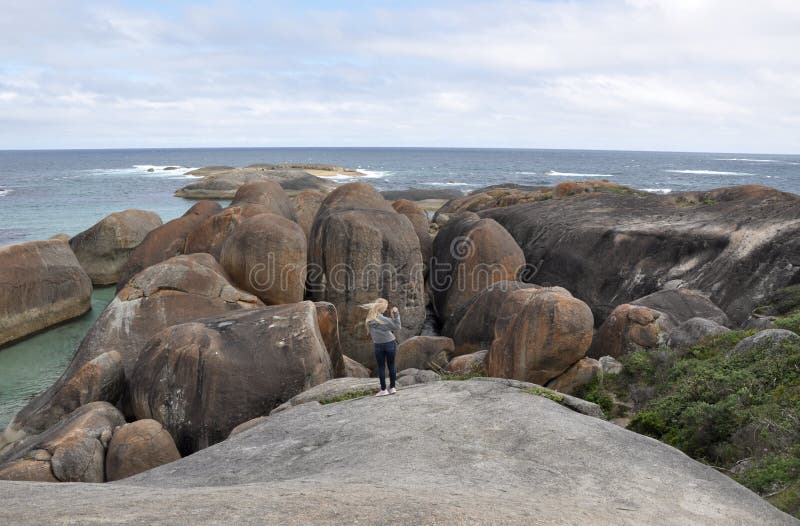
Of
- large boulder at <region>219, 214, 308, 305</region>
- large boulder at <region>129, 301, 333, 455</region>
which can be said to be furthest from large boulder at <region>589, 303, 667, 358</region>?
large boulder at <region>219, 214, 308, 305</region>

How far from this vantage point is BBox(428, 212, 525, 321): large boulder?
23.3m

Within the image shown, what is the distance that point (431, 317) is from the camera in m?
24.8

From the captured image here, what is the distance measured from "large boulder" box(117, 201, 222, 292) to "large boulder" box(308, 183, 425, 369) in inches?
243

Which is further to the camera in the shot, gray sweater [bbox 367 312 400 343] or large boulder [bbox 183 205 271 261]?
large boulder [bbox 183 205 271 261]

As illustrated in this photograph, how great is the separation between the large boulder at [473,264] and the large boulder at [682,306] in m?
6.06

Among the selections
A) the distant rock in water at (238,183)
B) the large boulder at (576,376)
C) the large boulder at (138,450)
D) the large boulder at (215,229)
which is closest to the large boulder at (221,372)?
the large boulder at (138,450)

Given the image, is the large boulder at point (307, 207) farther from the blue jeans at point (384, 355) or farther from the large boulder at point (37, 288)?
the blue jeans at point (384, 355)

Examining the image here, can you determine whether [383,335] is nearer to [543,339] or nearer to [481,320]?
[543,339]

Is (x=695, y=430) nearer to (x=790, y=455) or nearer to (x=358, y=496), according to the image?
(x=790, y=455)

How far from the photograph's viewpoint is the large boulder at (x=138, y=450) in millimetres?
12016

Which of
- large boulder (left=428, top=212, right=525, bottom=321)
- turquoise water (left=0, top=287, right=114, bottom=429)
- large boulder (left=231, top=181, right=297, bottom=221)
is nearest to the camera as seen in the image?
turquoise water (left=0, top=287, right=114, bottom=429)

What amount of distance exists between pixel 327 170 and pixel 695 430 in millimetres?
98208

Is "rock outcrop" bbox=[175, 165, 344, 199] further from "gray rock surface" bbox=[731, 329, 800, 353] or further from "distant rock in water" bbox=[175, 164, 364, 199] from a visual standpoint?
"gray rock surface" bbox=[731, 329, 800, 353]

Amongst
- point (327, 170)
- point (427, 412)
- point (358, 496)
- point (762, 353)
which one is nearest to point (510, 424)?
point (427, 412)
